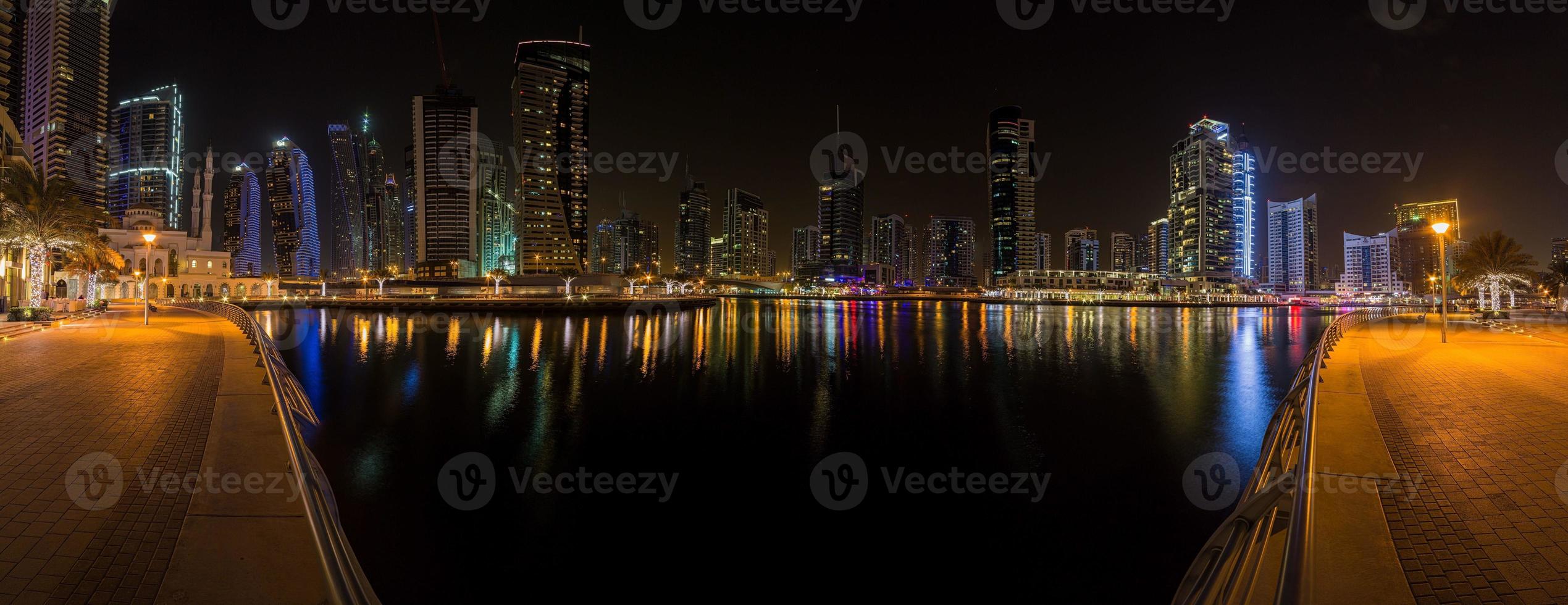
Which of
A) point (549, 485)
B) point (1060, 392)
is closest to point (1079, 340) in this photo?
point (1060, 392)

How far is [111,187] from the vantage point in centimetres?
12950

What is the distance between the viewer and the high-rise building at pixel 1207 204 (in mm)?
170625

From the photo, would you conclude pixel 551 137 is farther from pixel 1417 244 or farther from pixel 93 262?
pixel 1417 244

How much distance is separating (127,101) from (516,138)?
85833 mm

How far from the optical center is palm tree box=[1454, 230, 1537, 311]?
113 feet

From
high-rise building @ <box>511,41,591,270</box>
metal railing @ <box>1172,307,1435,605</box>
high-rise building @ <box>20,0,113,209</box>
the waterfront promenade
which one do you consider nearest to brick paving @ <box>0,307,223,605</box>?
the waterfront promenade

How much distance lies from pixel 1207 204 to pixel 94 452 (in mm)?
211895

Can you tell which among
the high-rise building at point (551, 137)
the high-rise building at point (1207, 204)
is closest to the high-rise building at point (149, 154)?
the high-rise building at point (551, 137)

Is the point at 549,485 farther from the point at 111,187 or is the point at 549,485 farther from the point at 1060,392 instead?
the point at 111,187

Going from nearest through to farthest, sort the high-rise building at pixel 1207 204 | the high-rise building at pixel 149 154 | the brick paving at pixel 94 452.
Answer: the brick paving at pixel 94 452
the high-rise building at pixel 149 154
the high-rise building at pixel 1207 204

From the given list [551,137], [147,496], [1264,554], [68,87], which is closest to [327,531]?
[147,496]

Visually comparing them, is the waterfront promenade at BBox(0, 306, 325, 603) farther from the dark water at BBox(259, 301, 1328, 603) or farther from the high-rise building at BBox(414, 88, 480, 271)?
the high-rise building at BBox(414, 88, 480, 271)

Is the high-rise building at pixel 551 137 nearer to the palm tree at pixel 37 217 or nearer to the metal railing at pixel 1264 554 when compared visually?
the palm tree at pixel 37 217

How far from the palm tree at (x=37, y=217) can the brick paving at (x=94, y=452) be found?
680 inches
